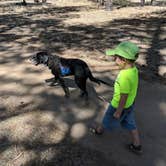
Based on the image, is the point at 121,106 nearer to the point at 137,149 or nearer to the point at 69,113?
the point at 137,149

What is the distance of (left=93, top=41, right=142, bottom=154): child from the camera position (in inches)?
121

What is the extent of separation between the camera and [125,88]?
3.11m

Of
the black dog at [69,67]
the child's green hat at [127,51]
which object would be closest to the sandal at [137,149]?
the child's green hat at [127,51]

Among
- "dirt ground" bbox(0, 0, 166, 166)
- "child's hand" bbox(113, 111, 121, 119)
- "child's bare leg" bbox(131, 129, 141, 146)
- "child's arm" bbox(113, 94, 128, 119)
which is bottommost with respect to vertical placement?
"dirt ground" bbox(0, 0, 166, 166)

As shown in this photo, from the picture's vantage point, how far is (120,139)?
3875 millimetres

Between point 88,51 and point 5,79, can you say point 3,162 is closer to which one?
point 5,79

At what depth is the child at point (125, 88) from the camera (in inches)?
121

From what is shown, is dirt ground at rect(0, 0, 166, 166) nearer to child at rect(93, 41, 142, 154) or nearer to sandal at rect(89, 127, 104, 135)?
sandal at rect(89, 127, 104, 135)

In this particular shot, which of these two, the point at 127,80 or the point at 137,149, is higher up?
the point at 127,80

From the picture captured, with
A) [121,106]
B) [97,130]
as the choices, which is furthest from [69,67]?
[121,106]

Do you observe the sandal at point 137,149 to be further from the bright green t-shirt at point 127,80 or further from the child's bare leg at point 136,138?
the bright green t-shirt at point 127,80

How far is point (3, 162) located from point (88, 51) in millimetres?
4986

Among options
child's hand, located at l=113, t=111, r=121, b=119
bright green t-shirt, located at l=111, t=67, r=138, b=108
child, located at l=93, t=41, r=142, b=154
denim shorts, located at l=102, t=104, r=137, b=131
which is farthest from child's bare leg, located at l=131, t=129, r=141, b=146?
bright green t-shirt, located at l=111, t=67, r=138, b=108

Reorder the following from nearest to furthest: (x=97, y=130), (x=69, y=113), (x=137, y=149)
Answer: (x=137, y=149) < (x=97, y=130) < (x=69, y=113)
